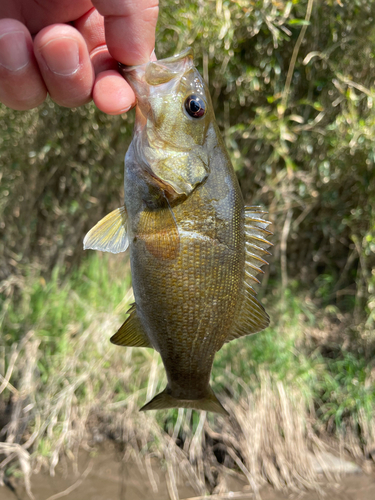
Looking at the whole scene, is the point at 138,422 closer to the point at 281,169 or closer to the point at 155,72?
the point at 281,169

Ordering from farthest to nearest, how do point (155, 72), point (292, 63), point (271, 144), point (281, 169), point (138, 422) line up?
point (281, 169)
point (271, 144)
point (138, 422)
point (292, 63)
point (155, 72)

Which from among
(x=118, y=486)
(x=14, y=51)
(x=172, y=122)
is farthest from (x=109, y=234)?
(x=118, y=486)

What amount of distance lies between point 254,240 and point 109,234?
1.50ft

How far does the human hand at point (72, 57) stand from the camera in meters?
1.04

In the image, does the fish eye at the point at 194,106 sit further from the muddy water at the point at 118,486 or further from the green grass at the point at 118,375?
the muddy water at the point at 118,486

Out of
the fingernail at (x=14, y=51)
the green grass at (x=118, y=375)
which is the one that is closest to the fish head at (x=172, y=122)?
the fingernail at (x=14, y=51)

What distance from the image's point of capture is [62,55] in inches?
41.2

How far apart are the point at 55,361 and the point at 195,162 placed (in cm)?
230

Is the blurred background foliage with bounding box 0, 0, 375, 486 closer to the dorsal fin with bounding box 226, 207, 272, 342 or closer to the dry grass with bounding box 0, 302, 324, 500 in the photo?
the dry grass with bounding box 0, 302, 324, 500

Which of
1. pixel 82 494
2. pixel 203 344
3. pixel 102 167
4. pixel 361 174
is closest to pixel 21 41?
pixel 203 344

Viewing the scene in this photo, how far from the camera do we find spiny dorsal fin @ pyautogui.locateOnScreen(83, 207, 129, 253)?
109 cm

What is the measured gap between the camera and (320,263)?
11.9 feet

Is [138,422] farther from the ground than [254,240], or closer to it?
closer to it

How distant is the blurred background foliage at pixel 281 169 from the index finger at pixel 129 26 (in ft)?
5.16
